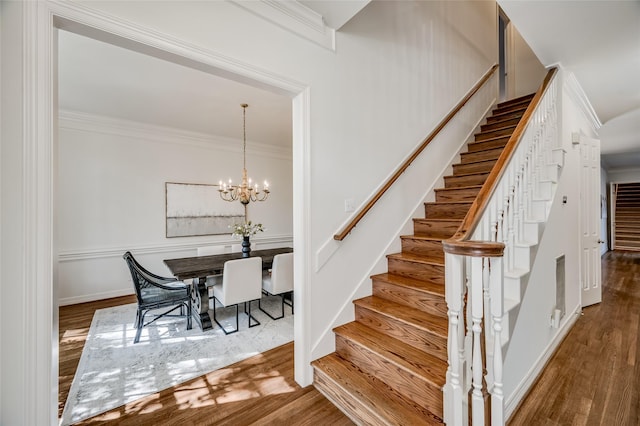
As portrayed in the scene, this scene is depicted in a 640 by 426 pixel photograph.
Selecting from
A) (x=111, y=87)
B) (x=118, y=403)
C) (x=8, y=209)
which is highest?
(x=111, y=87)

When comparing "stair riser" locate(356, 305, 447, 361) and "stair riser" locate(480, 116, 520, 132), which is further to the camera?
"stair riser" locate(480, 116, 520, 132)

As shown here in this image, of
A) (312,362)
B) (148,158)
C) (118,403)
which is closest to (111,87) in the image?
(148,158)

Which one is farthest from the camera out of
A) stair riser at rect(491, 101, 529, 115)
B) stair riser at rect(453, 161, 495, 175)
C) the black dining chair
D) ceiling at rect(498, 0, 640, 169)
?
stair riser at rect(491, 101, 529, 115)

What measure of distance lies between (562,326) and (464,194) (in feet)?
5.53

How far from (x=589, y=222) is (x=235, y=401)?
490cm

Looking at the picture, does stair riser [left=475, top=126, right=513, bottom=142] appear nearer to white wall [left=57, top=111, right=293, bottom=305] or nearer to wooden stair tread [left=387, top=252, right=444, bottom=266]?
wooden stair tread [left=387, top=252, right=444, bottom=266]

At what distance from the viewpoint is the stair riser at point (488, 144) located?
3.35 m

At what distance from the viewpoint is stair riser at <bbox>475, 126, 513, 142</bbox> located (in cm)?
361

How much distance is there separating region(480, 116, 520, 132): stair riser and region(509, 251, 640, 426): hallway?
2.68 metres

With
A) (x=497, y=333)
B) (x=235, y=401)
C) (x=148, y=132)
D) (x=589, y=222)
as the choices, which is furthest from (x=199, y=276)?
(x=589, y=222)

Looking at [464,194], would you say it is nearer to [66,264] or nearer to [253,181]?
[253,181]

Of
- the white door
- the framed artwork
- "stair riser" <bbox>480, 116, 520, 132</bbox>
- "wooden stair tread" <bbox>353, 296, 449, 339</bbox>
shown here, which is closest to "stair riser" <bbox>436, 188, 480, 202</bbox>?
"wooden stair tread" <bbox>353, 296, 449, 339</bbox>

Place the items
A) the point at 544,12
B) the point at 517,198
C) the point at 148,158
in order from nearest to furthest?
the point at 517,198 → the point at 544,12 → the point at 148,158

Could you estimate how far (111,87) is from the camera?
3.13m
